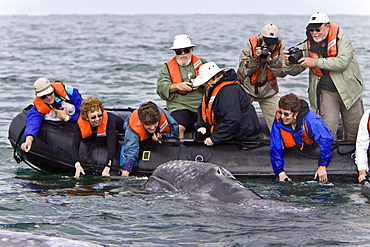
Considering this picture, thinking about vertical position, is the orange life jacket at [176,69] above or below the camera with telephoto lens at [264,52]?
below

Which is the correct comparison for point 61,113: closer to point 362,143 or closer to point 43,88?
point 43,88

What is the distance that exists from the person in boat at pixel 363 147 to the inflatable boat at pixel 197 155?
360 millimetres

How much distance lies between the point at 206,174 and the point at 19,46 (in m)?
30.2

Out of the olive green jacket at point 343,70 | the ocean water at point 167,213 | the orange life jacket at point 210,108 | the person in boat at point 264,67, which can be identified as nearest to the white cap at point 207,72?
the orange life jacket at point 210,108

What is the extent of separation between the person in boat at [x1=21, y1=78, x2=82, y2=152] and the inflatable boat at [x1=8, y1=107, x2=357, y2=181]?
171 mm

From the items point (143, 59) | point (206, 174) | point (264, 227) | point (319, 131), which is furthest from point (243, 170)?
point (143, 59)

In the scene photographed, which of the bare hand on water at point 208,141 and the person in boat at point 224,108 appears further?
the bare hand on water at point 208,141

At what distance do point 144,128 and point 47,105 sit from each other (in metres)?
1.80

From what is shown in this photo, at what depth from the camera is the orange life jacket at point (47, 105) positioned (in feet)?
35.0

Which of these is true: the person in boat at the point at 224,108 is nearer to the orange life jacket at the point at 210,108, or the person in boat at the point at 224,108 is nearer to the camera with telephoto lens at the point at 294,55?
the orange life jacket at the point at 210,108

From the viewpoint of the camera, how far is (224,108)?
32.2 ft

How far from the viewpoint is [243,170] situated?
1026cm

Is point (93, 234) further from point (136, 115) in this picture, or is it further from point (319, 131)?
point (319, 131)

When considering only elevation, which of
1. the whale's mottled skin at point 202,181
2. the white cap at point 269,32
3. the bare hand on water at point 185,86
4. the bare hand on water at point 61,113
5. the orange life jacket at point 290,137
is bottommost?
the whale's mottled skin at point 202,181
